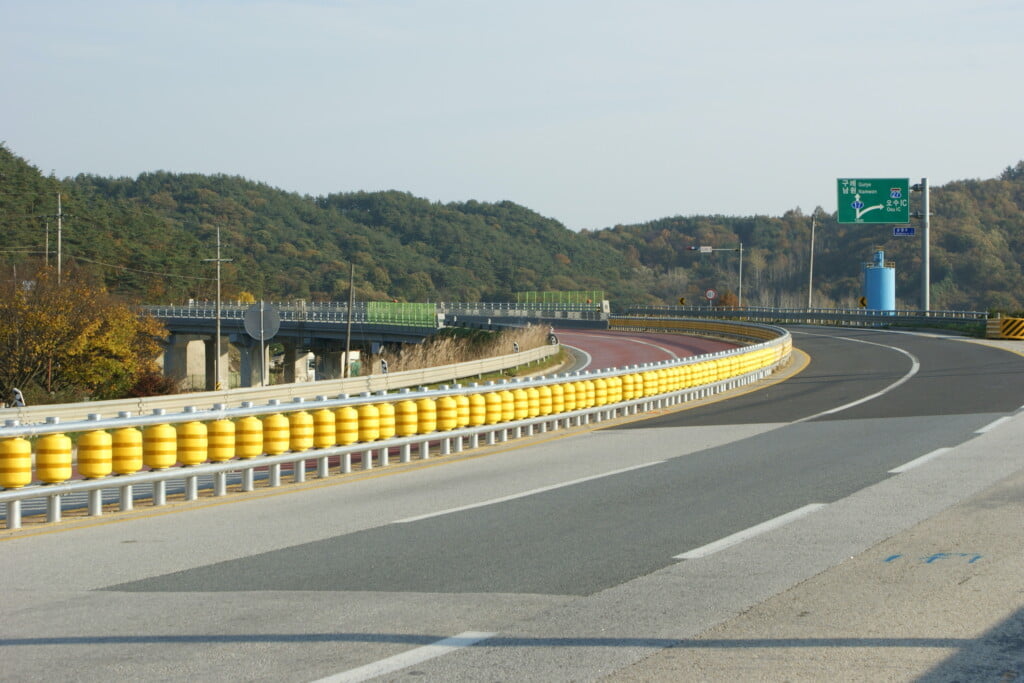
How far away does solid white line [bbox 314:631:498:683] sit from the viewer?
5855 millimetres

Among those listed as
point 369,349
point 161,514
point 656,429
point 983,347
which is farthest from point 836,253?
point 161,514

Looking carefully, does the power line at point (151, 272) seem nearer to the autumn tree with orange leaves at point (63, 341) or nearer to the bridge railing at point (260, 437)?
the autumn tree with orange leaves at point (63, 341)

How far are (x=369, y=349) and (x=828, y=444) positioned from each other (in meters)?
73.9

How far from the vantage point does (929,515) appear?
10766 millimetres

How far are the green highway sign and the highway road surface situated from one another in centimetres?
4404

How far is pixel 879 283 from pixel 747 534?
263 feet

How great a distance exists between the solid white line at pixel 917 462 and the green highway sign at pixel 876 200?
44.3 meters

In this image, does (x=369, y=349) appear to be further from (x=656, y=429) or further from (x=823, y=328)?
(x=656, y=429)

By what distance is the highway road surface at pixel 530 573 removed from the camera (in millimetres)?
6262

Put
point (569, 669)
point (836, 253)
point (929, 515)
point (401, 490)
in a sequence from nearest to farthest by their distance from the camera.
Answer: point (569, 669), point (929, 515), point (401, 490), point (836, 253)

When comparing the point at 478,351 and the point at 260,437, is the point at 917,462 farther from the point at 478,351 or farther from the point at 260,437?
the point at 478,351

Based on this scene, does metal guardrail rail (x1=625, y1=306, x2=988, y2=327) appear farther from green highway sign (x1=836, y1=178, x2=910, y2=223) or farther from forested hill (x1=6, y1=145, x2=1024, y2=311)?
forested hill (x1=6, y1=145, x2=1024, y2=311)

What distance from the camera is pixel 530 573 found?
848cm

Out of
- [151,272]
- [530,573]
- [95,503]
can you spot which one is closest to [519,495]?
[530,573]
